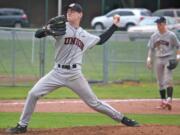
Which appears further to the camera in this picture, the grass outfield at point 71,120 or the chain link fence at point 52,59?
the chain link fence at point 52,59

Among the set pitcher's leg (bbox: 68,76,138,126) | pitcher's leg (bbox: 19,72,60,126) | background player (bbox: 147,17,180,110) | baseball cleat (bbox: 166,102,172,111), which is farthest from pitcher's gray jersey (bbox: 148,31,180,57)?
pitcher's leg (bbox: 19,72,60,126)

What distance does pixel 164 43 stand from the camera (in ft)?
45.8

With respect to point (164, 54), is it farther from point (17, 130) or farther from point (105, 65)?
point (105, 65)

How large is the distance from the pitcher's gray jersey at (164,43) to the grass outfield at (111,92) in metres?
3.01

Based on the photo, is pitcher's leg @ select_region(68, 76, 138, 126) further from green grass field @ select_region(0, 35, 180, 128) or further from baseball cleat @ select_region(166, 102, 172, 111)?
green grass field @ select_region(0, 35, 180, 128)

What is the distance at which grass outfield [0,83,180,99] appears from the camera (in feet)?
55.6

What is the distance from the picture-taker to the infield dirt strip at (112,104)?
967cm

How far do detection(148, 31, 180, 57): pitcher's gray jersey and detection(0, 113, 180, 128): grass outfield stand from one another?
165 cm

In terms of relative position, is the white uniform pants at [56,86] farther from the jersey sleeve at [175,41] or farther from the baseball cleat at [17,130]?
the jersey sleeve at [175,41]

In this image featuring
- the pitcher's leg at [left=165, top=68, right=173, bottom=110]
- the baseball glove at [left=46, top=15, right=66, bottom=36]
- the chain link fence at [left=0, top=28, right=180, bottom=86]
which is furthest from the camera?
the chain link fence at [left=0, top=28, right=180, bottom=86]

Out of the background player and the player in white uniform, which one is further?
the background player

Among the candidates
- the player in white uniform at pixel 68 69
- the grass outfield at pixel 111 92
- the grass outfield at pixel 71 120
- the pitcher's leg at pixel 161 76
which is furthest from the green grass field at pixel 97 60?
the player in white uniform at pixel 68 69

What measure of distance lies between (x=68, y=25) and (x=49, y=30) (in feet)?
1.24

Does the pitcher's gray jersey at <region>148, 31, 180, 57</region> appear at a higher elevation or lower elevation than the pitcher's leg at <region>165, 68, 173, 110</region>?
higher
